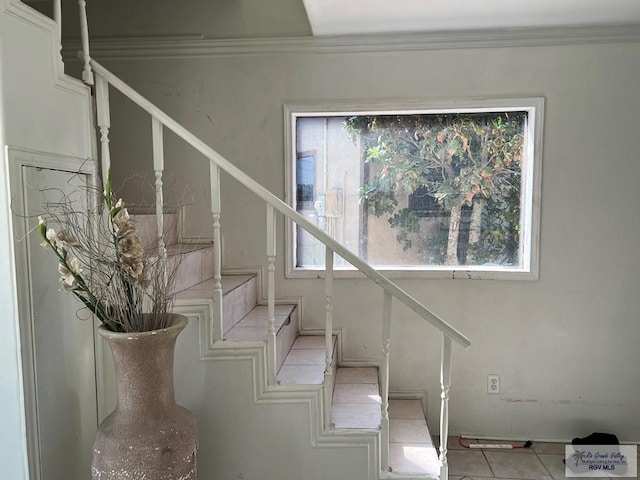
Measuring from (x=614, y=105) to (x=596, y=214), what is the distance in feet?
2.14

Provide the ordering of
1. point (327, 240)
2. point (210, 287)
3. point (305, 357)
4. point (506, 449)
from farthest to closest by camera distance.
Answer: point (506, 449) < point (305, 357) < point (210, 287) < point (327, 240)

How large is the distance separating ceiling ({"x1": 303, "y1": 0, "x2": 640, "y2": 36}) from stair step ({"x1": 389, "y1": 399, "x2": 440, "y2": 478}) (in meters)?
2.29

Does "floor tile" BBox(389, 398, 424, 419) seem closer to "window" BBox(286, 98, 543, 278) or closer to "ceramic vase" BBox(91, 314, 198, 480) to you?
"window" BBox(286, 98, 543, 278)

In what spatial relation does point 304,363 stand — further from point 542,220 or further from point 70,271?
point 542,220

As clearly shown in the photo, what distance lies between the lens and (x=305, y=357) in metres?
2.15

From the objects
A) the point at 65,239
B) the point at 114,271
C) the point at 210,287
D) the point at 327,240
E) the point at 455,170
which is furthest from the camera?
the point at 455,170

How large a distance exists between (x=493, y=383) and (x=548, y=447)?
0.49 m

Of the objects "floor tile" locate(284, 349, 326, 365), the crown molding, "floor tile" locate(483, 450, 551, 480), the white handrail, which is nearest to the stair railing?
the white handrail

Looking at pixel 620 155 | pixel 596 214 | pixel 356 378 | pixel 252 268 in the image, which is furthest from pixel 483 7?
pixel 356 378

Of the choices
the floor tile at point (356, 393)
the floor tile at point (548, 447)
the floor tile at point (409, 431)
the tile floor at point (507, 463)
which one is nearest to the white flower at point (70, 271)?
the floor tile at point (356, 393)

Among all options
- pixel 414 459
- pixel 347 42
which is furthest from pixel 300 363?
pixel 347 42

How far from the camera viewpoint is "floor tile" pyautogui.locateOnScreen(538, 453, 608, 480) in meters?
2.23

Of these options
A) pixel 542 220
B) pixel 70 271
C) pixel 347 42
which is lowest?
pixel 70 271

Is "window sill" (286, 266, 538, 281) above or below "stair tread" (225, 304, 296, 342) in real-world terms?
above
